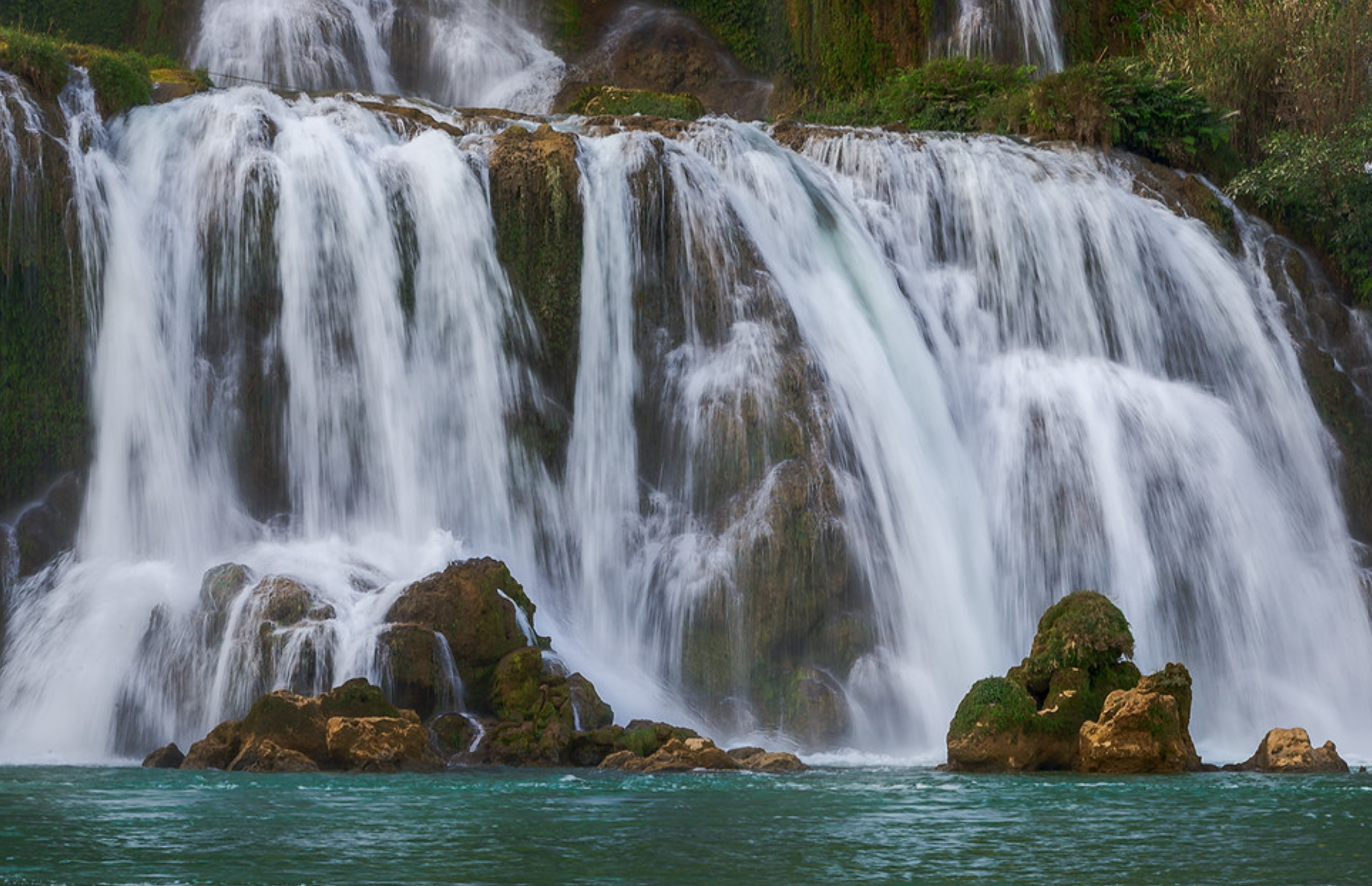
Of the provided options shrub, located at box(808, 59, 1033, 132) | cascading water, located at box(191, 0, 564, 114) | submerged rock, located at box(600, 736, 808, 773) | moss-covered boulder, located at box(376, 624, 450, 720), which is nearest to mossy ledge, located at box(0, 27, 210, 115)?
moss-covered boulder, located at box(376, 624, 450, 720)

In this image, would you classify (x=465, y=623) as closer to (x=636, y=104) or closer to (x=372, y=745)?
(x=372, y=745)

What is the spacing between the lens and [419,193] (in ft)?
68.1

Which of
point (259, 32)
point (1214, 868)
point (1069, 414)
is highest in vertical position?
point (259, 32)

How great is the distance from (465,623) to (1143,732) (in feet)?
21.6

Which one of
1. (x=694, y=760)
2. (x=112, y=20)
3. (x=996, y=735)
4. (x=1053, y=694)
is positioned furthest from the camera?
(x=112, y=20)

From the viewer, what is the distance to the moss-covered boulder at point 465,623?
15.4 m

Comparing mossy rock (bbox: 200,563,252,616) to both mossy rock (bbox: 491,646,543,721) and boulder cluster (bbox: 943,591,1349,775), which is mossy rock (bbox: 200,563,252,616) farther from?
boulder cluster (bbox: 943,591,1349,775)

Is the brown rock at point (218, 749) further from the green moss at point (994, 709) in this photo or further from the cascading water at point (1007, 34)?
the cascading water at point (1007, 34)

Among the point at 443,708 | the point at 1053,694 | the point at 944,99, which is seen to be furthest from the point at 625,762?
the point at 944,99

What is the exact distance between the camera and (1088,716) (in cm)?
1434

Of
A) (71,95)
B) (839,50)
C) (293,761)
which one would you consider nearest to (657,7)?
(839,50)

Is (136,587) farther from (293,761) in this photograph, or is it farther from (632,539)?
(632,539)

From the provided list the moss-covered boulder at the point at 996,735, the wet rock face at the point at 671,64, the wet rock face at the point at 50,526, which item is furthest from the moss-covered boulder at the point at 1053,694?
the wet rock face at the point at 671,64

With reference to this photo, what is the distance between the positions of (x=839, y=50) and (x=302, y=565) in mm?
22187
